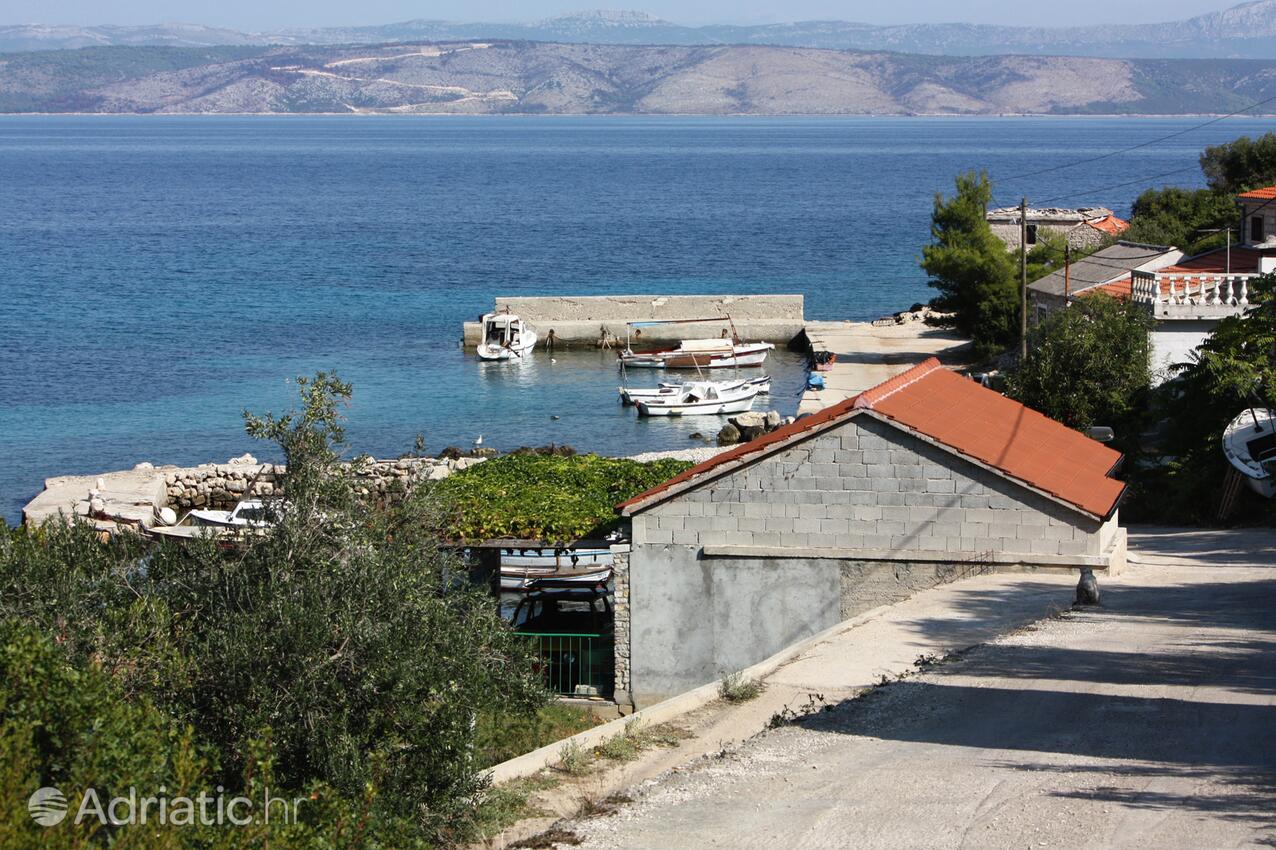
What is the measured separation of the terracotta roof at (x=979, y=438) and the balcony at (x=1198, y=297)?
11601 mm

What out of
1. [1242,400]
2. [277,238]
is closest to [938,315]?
[1242,400]

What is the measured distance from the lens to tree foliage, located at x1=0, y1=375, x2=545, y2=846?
9906 millimetres

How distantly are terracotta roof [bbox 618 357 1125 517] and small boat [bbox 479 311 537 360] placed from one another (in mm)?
39608

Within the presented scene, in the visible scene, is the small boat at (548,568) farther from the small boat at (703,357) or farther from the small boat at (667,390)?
the small boat at (703,357)

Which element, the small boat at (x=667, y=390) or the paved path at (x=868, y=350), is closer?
the paved path at (x=868, y=350)

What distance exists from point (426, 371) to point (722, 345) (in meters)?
11.7

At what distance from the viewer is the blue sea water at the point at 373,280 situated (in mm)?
47625

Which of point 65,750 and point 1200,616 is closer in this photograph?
point 65,750

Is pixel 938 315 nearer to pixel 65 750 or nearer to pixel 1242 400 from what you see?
pixel 1242 400

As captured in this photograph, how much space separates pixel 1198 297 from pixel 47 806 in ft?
92.3

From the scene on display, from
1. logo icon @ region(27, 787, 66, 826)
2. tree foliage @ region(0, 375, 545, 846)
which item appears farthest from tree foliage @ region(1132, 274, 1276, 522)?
logo icon @ region(27, 787, 66, 826)

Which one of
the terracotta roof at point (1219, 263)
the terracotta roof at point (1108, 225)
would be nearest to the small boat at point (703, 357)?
the terracotta roof at point (1108, 225)

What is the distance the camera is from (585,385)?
54406mm

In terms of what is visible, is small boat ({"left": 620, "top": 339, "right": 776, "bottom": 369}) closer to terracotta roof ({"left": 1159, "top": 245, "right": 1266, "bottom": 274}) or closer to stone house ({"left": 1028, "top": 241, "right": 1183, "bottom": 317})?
stone house ({"left": 1028, "top": 241, "right": 1183, "bottom": 317})
